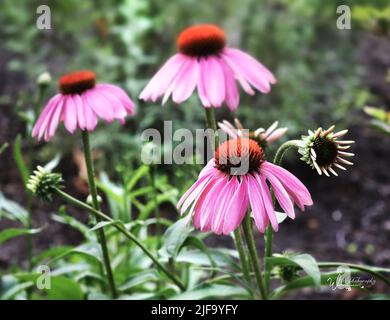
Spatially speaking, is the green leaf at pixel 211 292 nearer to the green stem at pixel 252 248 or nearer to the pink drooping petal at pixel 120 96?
the green stem at pixel 252 248

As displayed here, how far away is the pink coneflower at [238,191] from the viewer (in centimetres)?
61

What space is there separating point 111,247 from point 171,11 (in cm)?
92

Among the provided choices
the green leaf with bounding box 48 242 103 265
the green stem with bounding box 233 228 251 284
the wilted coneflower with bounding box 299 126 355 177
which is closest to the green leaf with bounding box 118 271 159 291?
the green leaf with bounding box 48 242 103 265

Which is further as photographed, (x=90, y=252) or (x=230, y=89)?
(x=90, y=252)

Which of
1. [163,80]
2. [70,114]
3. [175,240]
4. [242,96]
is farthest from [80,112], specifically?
[242,96]

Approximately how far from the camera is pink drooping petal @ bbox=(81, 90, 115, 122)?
2.42ft

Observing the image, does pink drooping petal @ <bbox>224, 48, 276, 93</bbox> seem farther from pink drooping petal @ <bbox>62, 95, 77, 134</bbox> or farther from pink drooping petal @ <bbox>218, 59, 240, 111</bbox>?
pink drooping petal @ <bbox>62, 95, 77, 134</bbox>

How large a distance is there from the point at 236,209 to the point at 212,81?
0.59 feet

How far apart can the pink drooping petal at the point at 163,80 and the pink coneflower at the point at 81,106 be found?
50mm

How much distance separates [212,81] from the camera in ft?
2.33

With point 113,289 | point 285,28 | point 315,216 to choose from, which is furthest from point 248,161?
point 285,28

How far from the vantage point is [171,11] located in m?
1.83

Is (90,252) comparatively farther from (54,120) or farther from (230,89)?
(230,89)
